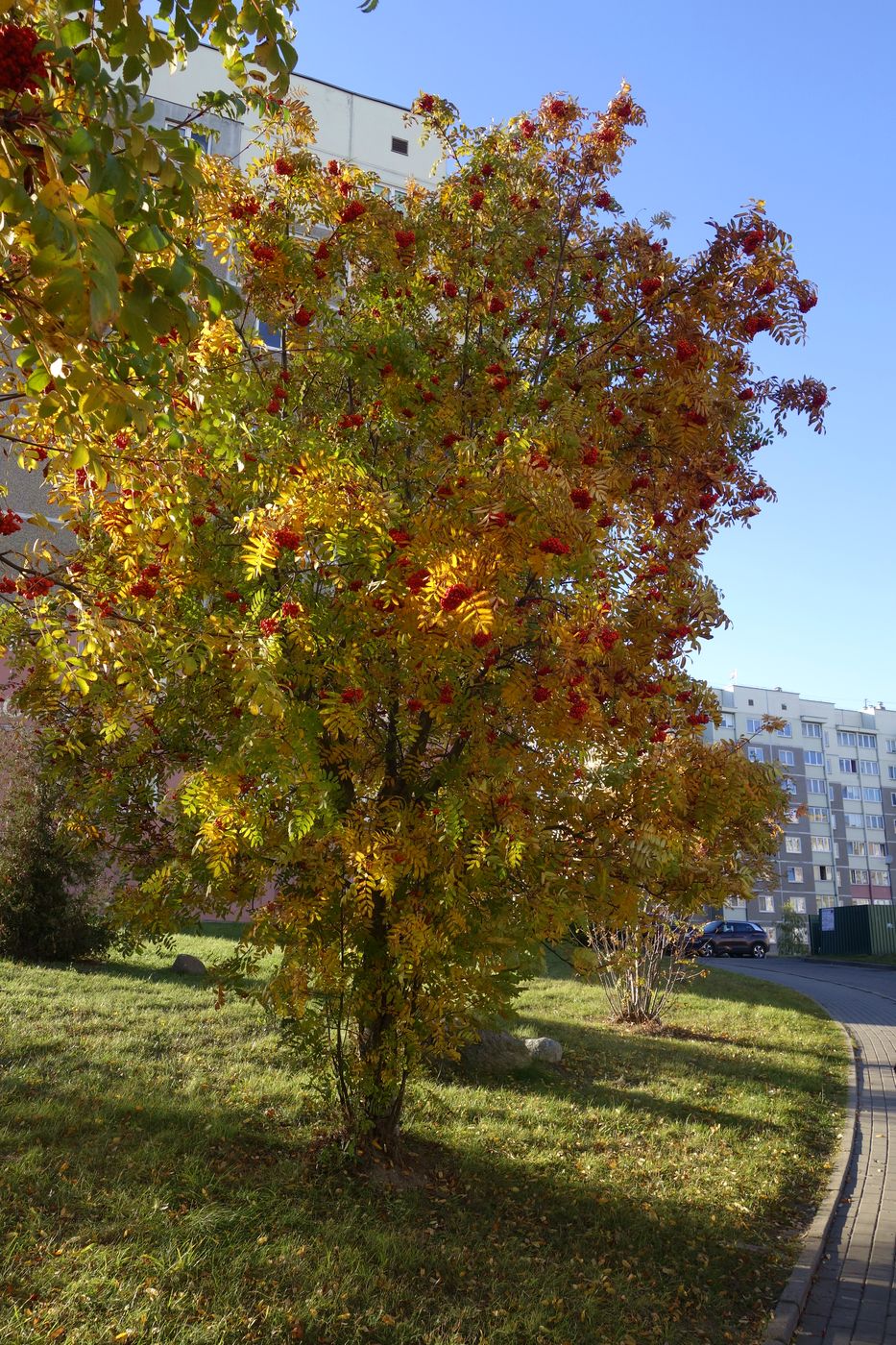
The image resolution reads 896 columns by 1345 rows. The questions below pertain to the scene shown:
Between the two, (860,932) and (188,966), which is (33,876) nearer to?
(188,966)

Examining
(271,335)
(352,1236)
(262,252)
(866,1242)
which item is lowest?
(866,1242)

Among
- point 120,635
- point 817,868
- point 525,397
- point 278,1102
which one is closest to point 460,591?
point 120,635

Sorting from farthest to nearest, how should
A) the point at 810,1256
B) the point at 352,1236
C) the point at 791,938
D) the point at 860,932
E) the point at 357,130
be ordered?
the point at 791,938 < the point at 860,932 < the point at 357,130 < the point at 810,1256 < the point at 352,1236

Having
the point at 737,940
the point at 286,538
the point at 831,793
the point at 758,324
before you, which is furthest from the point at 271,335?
the point at 831,793

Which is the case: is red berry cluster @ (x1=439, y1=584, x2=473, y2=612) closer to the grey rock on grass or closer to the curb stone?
the curb stone

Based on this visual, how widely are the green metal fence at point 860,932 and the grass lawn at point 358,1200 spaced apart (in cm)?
3184

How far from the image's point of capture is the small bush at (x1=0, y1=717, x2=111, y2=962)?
1242 centimetres

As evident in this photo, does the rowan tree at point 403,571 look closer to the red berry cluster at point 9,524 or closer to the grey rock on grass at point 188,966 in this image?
the red berry cluster at point 9,524

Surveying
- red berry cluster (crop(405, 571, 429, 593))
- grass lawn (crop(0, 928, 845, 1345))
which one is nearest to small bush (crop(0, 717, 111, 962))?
grass lawn (crop(0, 928, 845, 1345))

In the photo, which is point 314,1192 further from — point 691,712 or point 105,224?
point 105,224

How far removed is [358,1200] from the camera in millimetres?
5621

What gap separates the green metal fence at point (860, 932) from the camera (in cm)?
3878

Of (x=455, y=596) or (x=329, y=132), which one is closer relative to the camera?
(x=455, y=596)

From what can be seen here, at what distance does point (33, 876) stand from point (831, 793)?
71.3m
